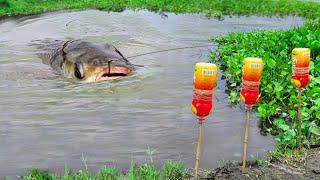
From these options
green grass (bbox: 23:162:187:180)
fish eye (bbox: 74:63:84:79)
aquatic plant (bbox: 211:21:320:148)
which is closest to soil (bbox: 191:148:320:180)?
green grass (bbox: 23:162:187:180)

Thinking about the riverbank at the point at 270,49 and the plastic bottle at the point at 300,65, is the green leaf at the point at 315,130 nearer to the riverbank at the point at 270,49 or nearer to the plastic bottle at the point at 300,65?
the riverbank at the point at 270,49

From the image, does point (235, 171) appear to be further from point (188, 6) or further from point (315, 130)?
point (188, 6)

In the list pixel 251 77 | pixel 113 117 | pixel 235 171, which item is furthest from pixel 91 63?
pixel 251 77

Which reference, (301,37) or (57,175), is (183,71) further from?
(57,175)

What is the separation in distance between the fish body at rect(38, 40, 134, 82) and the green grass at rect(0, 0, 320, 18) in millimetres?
9325

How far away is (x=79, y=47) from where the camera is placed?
952 cm

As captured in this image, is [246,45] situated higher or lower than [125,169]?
higher

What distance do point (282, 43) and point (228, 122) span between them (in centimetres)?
332

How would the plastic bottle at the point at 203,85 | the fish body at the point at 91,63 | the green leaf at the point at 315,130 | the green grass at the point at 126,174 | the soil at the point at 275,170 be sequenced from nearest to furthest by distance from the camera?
1. the plastic bottle at the point at 203,85
2. the soil at the point at 275,170
3. the green grass at the point at 126,174
4. the green leaf at the point at 315,130
5. the fish body at the point at 91,63

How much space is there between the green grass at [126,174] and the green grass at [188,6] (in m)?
13.6

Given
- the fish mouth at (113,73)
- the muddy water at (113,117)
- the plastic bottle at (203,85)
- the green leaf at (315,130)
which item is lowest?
the muddy water at (113,117)

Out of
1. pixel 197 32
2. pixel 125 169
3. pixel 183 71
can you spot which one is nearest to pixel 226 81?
pixel 183 71

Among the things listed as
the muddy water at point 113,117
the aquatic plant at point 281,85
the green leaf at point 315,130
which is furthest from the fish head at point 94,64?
the green leaf at point 315,130

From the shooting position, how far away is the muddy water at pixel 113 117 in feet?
19.5
